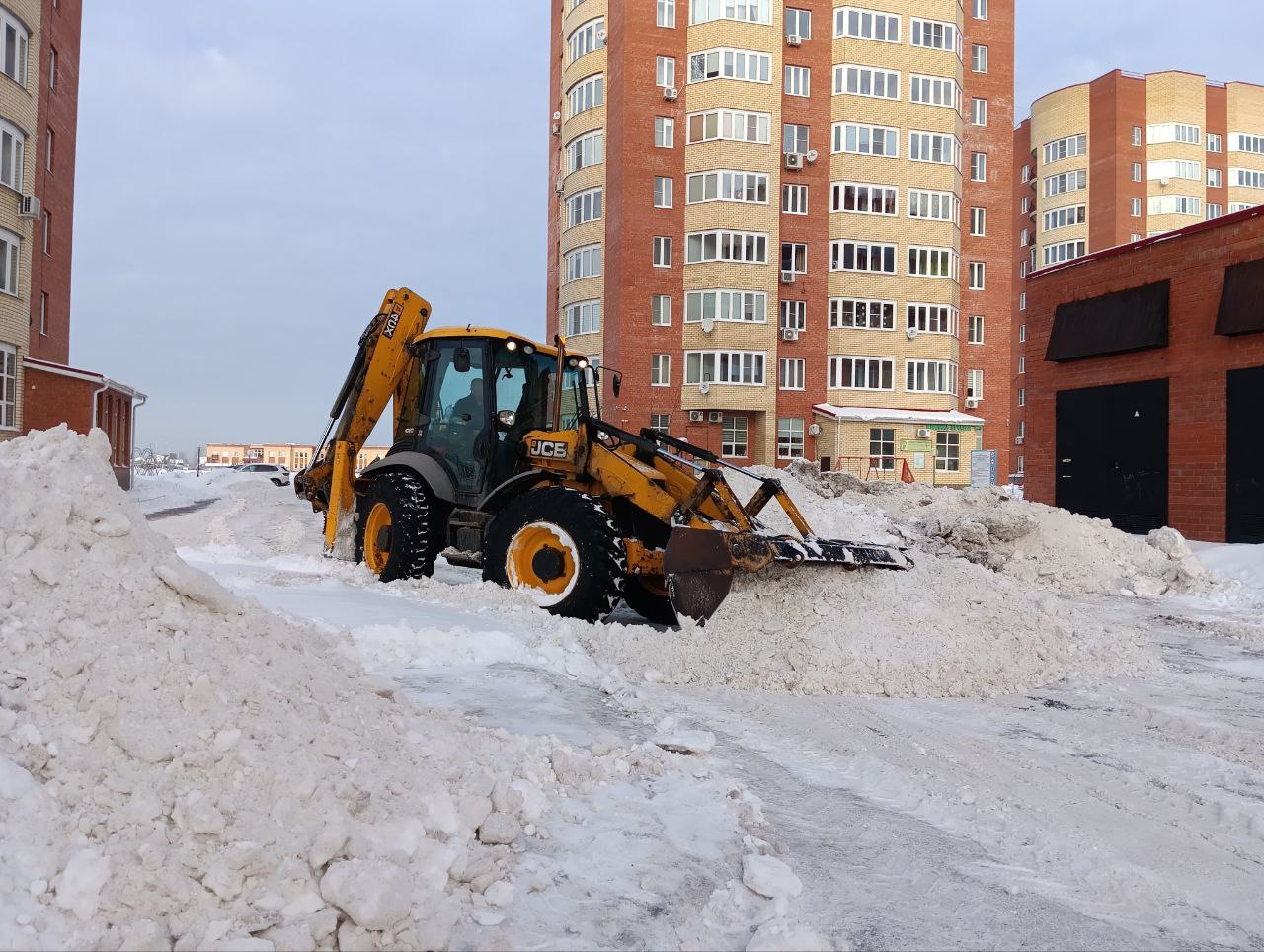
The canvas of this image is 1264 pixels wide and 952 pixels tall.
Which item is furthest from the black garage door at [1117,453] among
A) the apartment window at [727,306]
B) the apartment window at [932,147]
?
the apartment window at [932,147]

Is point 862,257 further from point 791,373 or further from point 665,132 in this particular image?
point 665,132

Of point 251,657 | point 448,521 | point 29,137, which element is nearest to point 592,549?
point 448,521

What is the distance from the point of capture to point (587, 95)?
42.9m

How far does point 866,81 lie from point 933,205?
6.30 m

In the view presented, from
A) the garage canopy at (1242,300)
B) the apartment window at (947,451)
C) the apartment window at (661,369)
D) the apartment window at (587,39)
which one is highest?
the apartment window at (587,39)

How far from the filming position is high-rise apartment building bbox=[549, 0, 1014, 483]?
4038cm

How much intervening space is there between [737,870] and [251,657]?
7.35ft

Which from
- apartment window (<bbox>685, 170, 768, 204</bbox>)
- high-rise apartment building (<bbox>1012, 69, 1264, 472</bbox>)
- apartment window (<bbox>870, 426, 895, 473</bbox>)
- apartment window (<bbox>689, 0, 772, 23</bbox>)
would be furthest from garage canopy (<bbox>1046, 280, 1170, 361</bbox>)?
high-rise apartment building (<bbox>1012, 69, 1264, 472</bbox>)

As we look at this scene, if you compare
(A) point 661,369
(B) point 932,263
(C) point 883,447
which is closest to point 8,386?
(A) point 661,369

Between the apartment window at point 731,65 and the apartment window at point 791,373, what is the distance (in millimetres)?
12246

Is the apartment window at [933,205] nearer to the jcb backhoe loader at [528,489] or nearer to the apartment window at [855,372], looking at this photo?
the apartment window at [855,372]

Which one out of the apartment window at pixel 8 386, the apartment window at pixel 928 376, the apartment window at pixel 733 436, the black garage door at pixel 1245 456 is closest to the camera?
the black garage door at pixel 1245 456

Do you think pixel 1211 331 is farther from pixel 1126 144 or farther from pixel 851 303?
pixel 1126 144

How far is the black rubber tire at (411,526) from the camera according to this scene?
385 inches
